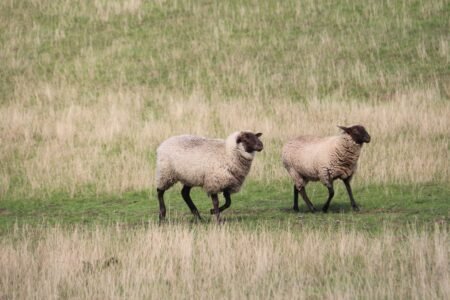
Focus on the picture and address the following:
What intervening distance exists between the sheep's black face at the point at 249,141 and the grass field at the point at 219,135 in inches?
49.7

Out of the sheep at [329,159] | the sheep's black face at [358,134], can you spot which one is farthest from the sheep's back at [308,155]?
the sheep's black face at [358,134]

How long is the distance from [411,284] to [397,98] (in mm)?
15197

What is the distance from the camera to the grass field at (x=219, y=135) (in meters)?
9.94

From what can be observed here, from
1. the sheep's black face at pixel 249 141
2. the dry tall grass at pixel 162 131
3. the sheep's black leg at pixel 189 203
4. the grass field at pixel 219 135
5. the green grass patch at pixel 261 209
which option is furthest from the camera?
the dry tall grass at pixel 162 131

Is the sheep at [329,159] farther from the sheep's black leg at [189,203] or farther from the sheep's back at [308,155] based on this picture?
the sheep's black leg at [189,203]

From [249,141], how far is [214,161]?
685 millimetres

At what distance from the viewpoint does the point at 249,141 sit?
13984 mm

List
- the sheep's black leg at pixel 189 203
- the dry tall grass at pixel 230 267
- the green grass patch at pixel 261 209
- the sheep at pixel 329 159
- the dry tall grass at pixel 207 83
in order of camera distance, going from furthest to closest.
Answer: the dry tall grass at pixel 207 83, the sheep at pixel 329 159, the sheep's black leg at pixel 189 203, the green grass patch at pixel 261 209, the dry tall grass at pixel 230 267

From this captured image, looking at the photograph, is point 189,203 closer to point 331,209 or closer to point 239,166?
point 239,166

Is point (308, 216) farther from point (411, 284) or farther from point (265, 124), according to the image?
point (265, 124)

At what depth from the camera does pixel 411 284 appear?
9062mm

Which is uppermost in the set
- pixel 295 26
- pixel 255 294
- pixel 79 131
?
pixel 295 26

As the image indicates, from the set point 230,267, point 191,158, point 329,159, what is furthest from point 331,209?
point 230,267

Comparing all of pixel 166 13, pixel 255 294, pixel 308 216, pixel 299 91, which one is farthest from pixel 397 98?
pixel 255 294
